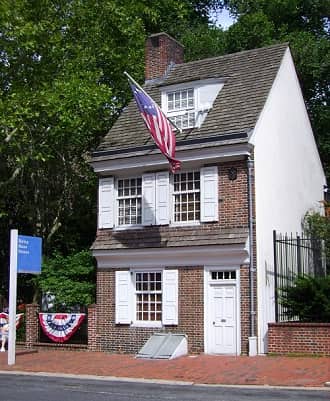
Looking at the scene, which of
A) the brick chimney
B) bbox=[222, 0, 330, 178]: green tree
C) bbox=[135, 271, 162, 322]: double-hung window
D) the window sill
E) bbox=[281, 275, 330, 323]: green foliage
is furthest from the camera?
bbox=[222, 0, 330, 178]: green tree

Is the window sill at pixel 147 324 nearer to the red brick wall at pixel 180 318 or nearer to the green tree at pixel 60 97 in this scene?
the red brick wall at pixel 180 318

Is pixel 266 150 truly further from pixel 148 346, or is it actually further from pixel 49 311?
pixel 49 311

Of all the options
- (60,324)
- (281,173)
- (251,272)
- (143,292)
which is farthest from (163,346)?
(281,173)

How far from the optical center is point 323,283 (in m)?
19.2

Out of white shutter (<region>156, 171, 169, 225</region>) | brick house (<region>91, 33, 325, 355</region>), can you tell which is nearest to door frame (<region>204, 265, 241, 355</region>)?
brick house (<region>91, 33, 325, 355</region>)

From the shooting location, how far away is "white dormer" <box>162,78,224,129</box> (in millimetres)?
22438

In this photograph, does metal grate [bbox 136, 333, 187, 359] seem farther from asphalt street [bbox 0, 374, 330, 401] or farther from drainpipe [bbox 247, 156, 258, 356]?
asphalt street [bbox 0, 374, 330, 401]

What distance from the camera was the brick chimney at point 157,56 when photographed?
26188 millimetres

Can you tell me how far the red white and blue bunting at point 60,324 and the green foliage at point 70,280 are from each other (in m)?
0.65

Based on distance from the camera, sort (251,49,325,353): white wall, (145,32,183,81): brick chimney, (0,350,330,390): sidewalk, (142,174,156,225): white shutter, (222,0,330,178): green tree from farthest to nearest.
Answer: (222,0,330,178): green tree
(145,32,183,81): brick chimney
(142,174,156,225): white shutter
(251,49,325,353): white wall
(0,350,330,390): sidewalk

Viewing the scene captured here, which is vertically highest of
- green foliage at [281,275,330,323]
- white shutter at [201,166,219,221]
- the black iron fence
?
white shutter at [201,166,219,221]

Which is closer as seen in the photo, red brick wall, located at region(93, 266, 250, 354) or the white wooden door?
red brick wall, located at region(93, 266, 250, 354)

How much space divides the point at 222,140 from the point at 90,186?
1087 centimetres

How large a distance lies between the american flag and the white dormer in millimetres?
2536
